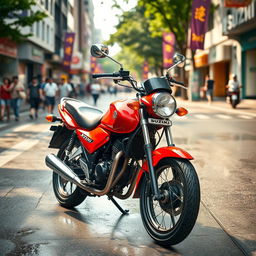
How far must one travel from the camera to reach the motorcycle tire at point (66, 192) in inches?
201

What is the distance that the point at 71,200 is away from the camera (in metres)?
5.15

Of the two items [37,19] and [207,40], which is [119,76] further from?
[207,40]

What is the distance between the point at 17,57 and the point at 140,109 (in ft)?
115

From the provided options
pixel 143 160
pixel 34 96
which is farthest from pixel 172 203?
pixel 34 96

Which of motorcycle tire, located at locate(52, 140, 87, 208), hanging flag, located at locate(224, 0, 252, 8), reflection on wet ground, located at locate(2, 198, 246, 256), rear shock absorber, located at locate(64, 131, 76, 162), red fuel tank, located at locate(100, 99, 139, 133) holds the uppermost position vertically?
hanging flag, located at locate(224, 0, 252, 8)

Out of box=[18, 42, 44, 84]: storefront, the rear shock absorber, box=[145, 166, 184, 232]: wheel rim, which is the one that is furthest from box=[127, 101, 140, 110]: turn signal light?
box=[18, 42, 44, 84]: storefront

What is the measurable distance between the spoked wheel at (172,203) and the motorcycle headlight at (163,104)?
0.36m

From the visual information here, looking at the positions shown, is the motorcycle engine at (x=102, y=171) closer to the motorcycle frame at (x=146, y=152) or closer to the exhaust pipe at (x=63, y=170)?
the motorcycle frame at (x=146, y=152)

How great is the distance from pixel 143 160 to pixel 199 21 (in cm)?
2901

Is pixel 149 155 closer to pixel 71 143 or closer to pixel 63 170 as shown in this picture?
pixel 63 170

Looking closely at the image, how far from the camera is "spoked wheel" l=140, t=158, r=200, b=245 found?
3773 millimetres

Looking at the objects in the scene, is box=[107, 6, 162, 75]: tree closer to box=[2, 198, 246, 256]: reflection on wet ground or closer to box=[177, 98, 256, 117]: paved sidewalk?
box=[177, 98, 256, 117]: paved sidewalk

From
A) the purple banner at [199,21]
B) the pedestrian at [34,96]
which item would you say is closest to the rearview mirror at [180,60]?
the pedestrian at [34,96]

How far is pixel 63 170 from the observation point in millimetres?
5062
